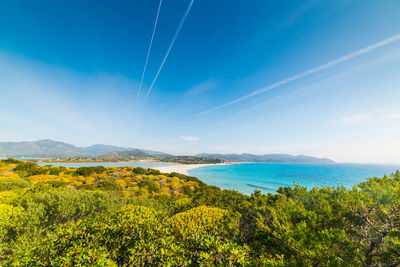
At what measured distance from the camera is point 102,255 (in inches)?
116

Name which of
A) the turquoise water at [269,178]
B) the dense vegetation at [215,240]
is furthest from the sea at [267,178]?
the dense vegetation at [215,240]

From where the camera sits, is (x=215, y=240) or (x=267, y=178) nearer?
(x=215, y=240)

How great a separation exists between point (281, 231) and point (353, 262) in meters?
1.49

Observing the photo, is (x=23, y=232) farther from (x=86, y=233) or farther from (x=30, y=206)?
(x=86, y=233)

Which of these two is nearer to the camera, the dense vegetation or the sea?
the dense vegetation

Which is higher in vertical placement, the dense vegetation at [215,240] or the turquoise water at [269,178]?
the dense vegetation at [215,240]

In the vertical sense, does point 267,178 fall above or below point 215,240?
below

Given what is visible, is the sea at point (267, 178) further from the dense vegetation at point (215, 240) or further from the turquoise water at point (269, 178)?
the dense vegetation at point (215, 240)

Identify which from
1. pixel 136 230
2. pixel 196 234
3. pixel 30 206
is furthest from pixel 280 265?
pixel 30 206

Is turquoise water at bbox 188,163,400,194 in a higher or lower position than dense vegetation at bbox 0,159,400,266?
lower

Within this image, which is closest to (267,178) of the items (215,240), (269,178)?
(269,178)

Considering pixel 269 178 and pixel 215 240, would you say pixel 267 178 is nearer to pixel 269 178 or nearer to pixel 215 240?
pixel 269 178

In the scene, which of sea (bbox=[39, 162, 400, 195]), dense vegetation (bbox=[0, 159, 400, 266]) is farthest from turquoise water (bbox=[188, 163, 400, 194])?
dense vegetation (bbox=[0, 159, 400, 266])

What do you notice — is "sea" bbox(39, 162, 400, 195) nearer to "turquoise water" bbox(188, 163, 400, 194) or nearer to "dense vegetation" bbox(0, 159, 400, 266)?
"turquoise water" bbox(188, 163, 400, 194)
